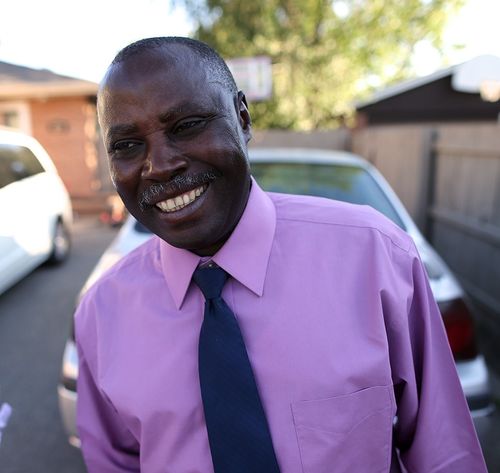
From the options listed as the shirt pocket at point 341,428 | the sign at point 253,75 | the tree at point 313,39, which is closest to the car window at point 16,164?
the shirt pocket at point 341,428

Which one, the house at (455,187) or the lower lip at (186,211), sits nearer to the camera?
the lower lip at (186,211)

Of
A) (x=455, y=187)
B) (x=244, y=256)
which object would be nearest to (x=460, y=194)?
(x=455, y=187)

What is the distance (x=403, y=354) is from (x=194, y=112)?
28.5 inches

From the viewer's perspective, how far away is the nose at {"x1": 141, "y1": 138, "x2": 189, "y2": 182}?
1118mm

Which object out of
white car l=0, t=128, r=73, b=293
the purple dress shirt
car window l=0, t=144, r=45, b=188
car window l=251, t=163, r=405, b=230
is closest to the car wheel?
white car l=0, t=128, r=73, b=293

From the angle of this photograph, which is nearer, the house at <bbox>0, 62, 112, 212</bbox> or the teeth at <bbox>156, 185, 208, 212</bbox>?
the teeth at <bbox>156, 185, 208, 212</bbox>

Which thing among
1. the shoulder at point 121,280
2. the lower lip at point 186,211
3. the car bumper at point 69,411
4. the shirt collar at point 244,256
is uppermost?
the lower lip at point 186,211

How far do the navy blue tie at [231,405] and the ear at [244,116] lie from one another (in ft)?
1.49

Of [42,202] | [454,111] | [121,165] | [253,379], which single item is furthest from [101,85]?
[454,111]

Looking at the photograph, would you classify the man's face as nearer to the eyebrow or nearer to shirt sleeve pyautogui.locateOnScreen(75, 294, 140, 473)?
the eyebrow

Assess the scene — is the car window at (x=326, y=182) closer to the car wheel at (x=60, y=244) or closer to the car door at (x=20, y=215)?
the car door at (x=20, y=215)

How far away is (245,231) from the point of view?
4.13 feet

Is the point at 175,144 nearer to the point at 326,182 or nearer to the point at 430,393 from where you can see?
the point at 430,393

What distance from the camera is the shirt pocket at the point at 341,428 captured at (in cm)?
112
